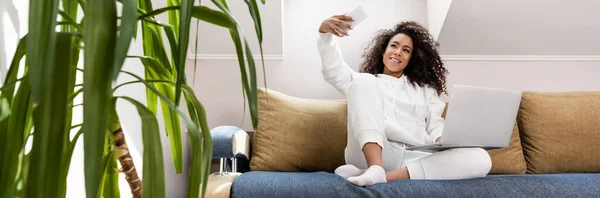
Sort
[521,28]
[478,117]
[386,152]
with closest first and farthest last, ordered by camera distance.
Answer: [478,117], [386,152], [521,28]

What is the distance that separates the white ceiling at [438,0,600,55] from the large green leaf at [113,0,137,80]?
2.11 m

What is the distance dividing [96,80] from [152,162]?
150mm

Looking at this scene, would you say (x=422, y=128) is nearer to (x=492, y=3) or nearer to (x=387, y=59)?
(x=387, y=59)

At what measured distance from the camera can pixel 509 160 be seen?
7.40ft

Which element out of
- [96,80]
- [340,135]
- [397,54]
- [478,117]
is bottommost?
[340,135]

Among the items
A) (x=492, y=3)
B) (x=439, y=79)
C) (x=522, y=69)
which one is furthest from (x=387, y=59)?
(x=522, y=69)

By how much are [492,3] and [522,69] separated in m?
0.46

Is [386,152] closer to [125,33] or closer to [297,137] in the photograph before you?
[297,137]

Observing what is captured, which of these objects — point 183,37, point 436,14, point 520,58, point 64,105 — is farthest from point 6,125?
point 520,58

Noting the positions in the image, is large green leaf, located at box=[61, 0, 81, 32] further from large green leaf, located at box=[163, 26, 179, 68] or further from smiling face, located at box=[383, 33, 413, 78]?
smiling face, located at box=[383, 33, 413, 78]

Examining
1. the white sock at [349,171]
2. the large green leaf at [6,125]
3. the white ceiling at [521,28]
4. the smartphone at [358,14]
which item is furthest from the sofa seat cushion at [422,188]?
the white ceiling at [521,28]

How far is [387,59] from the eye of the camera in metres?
2.44

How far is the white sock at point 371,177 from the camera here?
1.59 meters

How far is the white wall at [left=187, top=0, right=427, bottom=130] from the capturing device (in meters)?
2.70
